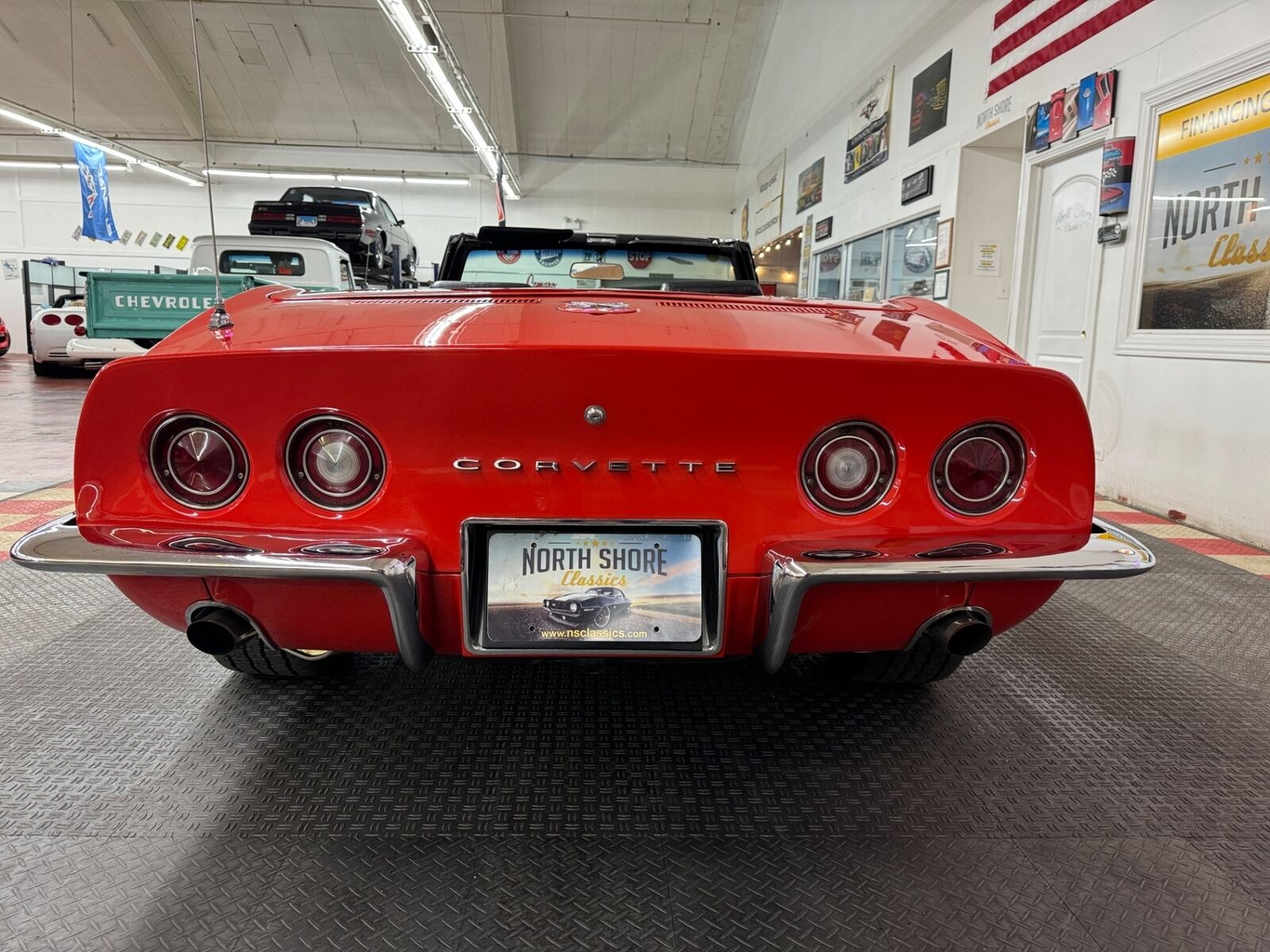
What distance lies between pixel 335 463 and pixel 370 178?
59.8ft

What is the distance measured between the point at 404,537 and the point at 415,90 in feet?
55.2

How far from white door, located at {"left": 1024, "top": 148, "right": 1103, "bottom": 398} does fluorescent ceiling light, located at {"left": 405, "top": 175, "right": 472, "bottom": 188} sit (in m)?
15.0

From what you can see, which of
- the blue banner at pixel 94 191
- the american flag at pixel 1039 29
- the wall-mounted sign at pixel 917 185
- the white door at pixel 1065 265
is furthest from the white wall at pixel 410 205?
the white door at pixel 1065 265

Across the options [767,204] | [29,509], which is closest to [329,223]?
[29,509]

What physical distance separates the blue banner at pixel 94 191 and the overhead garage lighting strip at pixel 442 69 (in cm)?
707

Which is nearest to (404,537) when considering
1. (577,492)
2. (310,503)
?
(310,503)

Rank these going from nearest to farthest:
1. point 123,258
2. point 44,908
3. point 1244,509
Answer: point 44,908
point 1244,509
point 123,258

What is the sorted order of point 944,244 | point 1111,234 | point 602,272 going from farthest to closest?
point 944,244 → point 1111,234 → point 602,272

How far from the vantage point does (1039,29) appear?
5.08 m

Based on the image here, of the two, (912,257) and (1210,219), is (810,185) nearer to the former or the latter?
(912,257)

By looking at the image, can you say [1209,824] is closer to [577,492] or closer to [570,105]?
[577,492]

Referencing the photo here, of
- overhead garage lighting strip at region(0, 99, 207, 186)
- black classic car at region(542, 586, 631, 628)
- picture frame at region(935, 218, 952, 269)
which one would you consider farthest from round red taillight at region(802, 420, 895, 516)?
overhead garage lighting strip at region(0, 99, 207, 186)

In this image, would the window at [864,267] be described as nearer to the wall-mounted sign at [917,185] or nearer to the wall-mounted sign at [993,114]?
the wall-mounted sign at [917,185]

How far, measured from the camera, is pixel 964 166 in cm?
613
